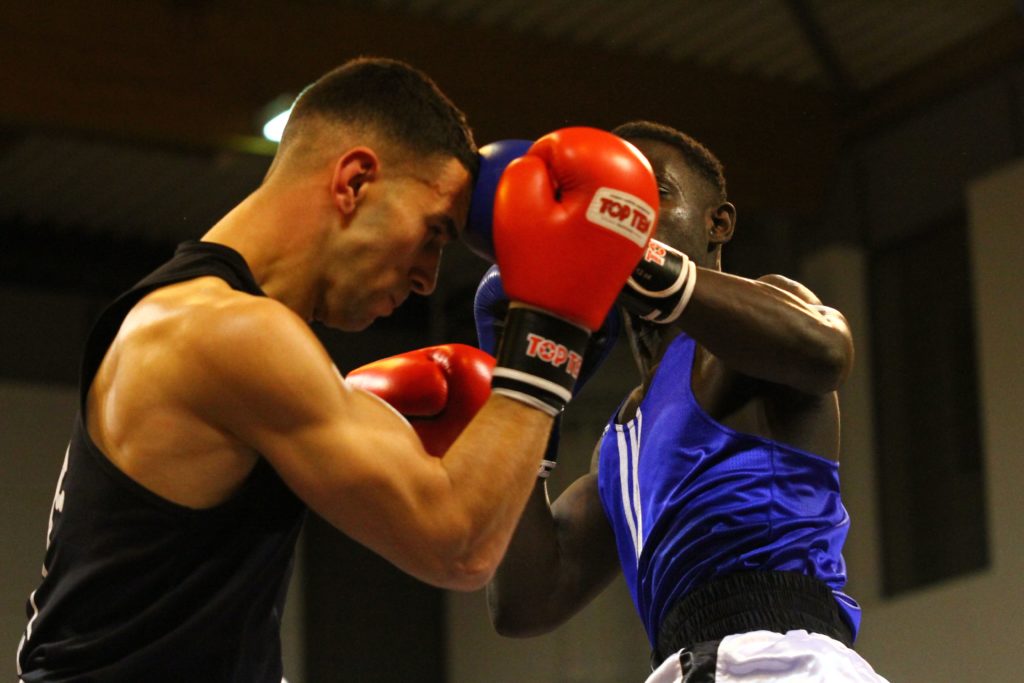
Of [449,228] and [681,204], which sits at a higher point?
[681,204]

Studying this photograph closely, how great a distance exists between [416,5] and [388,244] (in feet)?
16.4

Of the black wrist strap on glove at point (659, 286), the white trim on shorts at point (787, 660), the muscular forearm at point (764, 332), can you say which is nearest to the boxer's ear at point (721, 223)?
the muscular forearm at point (764, 332)

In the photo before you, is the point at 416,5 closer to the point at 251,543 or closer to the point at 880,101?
the point at 880,101

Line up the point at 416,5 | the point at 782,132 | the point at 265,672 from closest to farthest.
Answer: the point at 265,672 → the point at 416,5 → the point at 782,132

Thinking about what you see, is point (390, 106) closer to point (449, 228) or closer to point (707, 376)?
point (449, 228)

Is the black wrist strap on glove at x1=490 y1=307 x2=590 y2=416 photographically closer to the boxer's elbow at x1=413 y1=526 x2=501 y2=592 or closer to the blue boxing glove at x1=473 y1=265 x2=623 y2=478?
the boxer's elbow at x1=413 y1=526 x2=501 y2=592

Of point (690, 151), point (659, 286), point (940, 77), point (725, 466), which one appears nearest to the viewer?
point (659, 286)

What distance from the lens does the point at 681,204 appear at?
108 inches

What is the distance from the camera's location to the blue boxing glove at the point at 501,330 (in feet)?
8.82

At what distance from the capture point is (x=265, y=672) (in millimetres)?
1946

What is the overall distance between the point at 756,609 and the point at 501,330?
748 mm

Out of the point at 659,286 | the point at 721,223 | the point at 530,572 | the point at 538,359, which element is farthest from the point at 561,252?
the point at 530,572

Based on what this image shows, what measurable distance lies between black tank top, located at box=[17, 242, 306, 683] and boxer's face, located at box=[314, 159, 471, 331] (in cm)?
23

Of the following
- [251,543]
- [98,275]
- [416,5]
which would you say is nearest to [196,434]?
[251,543]
